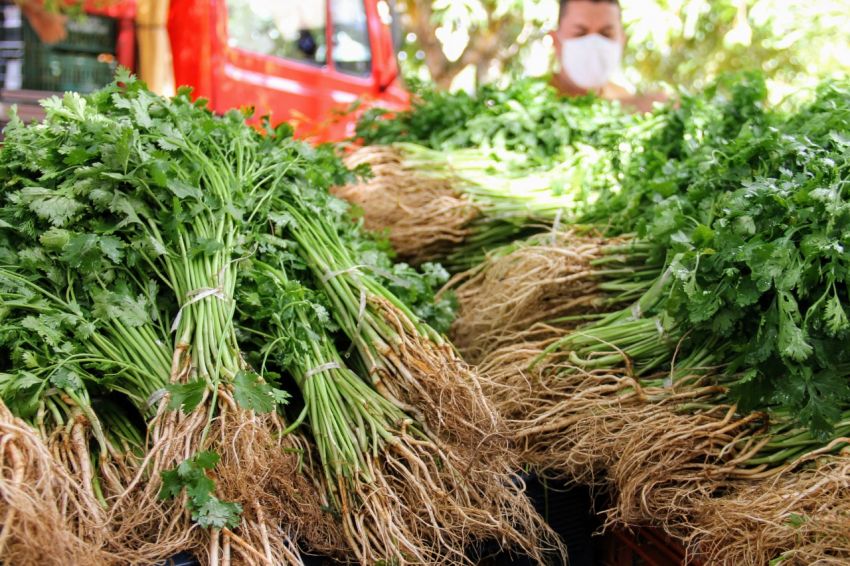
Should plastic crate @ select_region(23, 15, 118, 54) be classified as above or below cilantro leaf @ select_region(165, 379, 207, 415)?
above

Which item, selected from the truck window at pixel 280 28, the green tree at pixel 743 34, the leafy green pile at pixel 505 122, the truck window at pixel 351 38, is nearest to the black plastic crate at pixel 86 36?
the truck window at pixel 280 28

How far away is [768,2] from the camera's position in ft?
27.8

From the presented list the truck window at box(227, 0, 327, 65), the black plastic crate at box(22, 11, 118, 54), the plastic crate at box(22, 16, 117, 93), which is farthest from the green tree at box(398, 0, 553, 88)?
the plastic crate at box(22, 16, 117, 93)

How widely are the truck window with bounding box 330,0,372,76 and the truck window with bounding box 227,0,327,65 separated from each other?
134mm

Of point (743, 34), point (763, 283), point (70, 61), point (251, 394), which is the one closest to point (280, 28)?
point (70, 61)

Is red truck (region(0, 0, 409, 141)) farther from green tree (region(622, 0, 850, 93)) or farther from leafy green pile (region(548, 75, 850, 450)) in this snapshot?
green tree (region(622, 0, 850, 93))

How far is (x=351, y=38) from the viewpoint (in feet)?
20.6

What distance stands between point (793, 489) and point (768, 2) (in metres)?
8.14

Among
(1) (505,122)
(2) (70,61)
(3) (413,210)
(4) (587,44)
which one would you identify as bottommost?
(3) (413,210)

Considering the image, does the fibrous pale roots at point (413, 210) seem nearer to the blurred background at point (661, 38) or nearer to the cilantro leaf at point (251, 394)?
the cilantro leaf at point (251, 394)

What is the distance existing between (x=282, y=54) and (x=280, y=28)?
0.19 m

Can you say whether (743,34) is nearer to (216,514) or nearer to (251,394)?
(251,394)

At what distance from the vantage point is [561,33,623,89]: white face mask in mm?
4527

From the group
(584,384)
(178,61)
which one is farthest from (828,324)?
(178,61)
